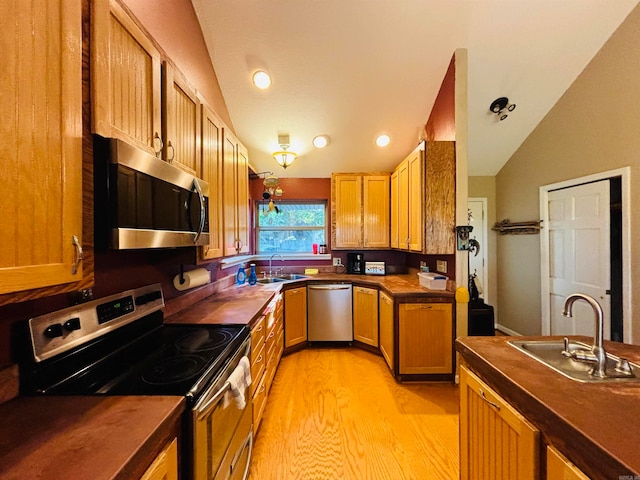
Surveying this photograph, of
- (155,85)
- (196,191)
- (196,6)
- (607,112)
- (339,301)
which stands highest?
(196,6)

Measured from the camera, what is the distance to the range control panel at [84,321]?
3.08 ft

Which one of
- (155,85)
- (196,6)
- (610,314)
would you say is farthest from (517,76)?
(155,85)

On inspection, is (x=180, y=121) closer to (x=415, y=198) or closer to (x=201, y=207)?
(x=201, y=207)

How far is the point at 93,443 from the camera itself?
683 millimetres

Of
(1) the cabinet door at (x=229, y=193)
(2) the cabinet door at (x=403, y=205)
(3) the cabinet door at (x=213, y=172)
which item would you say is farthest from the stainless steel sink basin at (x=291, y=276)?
(3) the cabinet door at (x=213, y=172)

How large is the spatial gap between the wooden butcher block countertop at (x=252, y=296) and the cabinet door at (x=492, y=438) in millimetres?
1296

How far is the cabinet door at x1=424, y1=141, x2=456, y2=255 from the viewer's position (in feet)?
8.54

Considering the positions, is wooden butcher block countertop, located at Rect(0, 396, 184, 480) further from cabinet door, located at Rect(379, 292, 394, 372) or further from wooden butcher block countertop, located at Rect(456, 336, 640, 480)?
cabinet door, located at Rect(379, 292, 394, 372)

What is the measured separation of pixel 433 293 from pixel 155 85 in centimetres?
262

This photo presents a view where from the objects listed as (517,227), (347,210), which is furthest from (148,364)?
(517,227)

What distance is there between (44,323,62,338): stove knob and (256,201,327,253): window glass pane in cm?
313

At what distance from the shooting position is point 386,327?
2.96m

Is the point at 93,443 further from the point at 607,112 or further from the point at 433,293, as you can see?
the point at 607,112

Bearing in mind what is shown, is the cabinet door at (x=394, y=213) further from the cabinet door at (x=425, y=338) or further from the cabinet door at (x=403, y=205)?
the cabinet door at (x=425, y=338)
